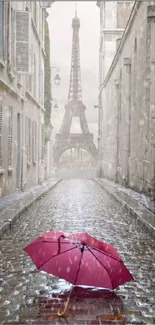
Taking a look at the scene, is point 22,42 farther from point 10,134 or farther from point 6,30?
point 10,134

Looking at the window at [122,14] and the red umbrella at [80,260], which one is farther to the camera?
the window at [122,14]

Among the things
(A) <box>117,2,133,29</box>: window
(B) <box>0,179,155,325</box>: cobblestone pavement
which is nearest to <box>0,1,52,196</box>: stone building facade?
(B) <box>0,179,155,325</box>: cobblestone pavement

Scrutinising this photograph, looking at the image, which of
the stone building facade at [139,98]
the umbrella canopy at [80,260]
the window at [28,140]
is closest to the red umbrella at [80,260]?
the umbrella canopy at [80,260]

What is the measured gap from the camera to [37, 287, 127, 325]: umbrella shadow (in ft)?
11.0

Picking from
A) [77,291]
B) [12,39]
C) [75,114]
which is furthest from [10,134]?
[75,114]

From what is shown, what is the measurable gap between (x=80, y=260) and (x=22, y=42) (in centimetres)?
1202

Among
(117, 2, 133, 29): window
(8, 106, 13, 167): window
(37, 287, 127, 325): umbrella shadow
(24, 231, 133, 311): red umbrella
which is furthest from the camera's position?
(117, 2, 133, 29): window

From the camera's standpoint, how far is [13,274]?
461 cm

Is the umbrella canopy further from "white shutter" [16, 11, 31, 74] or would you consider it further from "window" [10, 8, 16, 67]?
"white shutter" [16, 11, 31, 74]

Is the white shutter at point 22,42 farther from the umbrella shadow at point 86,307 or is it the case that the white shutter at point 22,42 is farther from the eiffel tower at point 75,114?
the eiffel tower at point 75,114

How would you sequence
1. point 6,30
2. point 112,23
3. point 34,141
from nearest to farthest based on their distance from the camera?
point 6,30 < point 34,141 < point 112,23

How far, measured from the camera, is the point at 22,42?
14.6 meters

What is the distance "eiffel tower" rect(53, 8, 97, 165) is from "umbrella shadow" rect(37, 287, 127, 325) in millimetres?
47756

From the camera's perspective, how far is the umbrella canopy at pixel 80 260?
357 cm
